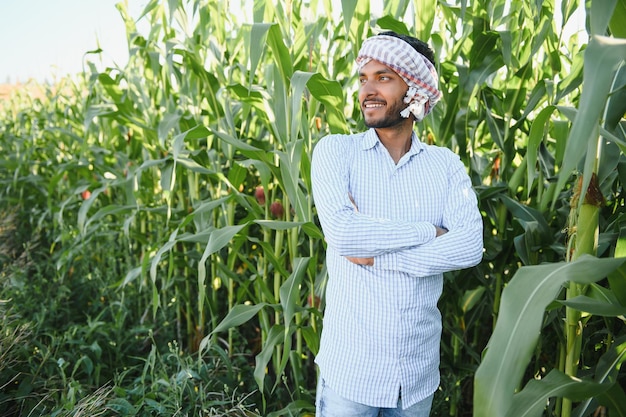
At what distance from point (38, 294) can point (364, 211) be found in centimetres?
245

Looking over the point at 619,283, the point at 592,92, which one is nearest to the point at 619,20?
the point at 592,92

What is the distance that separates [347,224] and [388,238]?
11cm

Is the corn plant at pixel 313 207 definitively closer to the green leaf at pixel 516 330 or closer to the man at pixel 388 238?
the green leaf at pixel 516 330

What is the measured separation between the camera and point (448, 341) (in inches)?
96.8

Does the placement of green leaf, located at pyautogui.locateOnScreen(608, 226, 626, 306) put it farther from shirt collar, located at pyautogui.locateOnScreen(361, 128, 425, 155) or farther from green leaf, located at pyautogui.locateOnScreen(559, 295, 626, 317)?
shirt collar, located at pyautogui.locateOnScreen(361, 128, 425, 155)

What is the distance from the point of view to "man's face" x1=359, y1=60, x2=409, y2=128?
5.01 ft

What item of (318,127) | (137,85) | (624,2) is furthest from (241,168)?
(624,2)

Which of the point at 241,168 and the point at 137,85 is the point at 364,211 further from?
the point at 137,85

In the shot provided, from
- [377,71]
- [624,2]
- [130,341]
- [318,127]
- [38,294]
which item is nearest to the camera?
[624,2]

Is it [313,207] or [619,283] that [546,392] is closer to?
[619,283]

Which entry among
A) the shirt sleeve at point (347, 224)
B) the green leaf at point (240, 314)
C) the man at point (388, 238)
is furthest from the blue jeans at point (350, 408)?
Result: the green leaf at point (240, 314)

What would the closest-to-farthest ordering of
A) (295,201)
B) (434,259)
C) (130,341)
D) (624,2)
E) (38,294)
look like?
(624,2) → (434,259) → (295,201) → (130,341) → (38,294)

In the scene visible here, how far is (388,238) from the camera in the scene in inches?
55.7

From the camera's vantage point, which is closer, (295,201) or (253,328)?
(295,201)
